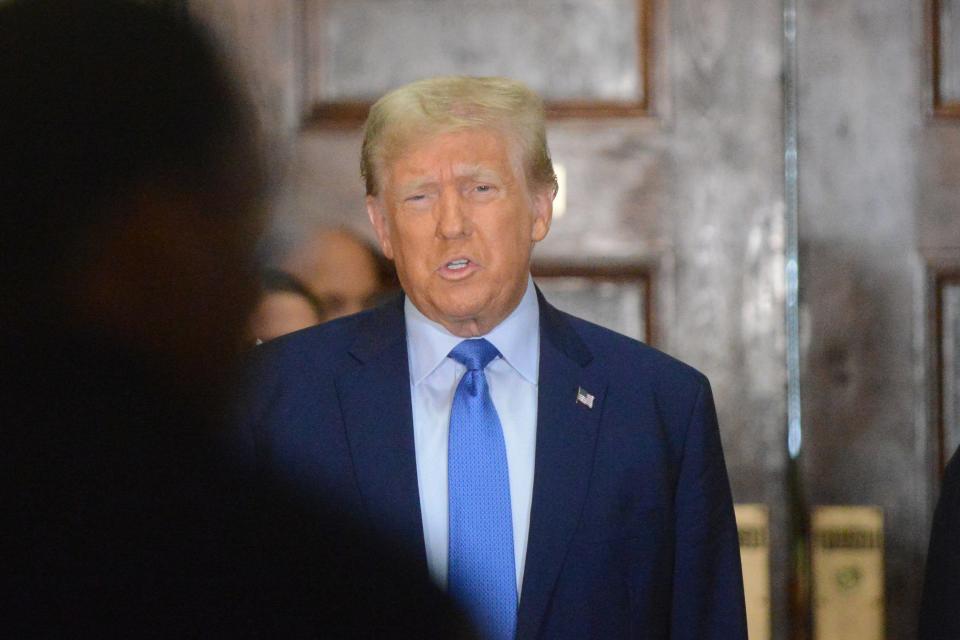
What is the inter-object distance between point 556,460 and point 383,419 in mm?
204

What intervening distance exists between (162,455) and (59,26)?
0.39 ft

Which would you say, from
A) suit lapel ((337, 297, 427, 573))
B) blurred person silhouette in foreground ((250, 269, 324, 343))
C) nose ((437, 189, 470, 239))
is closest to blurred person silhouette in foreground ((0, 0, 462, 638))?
suit lapel ((337, 297, 427, 573))

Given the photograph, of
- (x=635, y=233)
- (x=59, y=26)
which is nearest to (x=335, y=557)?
(x=59, y=26)

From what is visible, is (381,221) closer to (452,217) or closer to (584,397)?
(452,217)

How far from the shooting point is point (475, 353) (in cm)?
163

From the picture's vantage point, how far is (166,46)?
38cm

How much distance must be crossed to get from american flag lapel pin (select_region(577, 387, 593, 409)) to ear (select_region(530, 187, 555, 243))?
0.62ft

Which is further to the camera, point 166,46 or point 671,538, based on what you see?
point 671,538

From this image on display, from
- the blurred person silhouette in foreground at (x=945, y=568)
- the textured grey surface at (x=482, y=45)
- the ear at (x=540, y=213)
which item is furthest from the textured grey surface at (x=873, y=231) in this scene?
the ear at (x=540, y=213)

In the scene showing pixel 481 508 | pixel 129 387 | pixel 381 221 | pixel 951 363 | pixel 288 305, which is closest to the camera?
pixel 129 387

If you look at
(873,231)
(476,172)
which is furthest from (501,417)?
(873,231)

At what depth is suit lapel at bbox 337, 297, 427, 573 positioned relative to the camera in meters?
1.55

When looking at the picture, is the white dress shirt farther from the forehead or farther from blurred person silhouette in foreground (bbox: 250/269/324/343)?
blurred person silhouette in foreground (bbox: 250/269/324/343)

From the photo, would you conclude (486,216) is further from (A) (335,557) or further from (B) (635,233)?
(A) (335,557)
